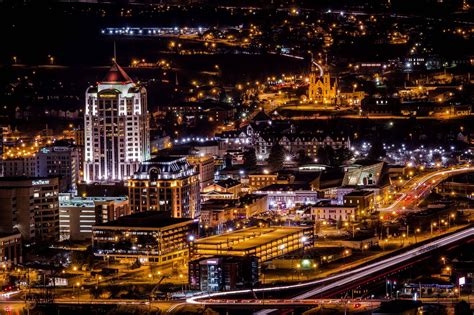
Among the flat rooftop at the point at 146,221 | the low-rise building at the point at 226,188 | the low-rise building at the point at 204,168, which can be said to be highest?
the low-rise building at the point at 204,168

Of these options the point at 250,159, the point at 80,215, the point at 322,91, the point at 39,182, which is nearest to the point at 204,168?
the point at 250,159

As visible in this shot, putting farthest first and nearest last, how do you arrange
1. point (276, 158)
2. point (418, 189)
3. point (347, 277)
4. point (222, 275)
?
point (276, 158), point (418, 189), point (347, 277), point (222, 275)

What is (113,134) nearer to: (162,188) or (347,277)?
(162,188)

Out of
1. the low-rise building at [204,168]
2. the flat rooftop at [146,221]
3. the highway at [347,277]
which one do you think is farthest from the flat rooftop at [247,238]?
the low-rise building at [204,168]

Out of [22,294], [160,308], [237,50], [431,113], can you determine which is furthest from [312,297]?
[237,50]

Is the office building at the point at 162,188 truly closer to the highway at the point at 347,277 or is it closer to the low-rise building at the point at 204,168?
the low-rise building at the point at 204,168

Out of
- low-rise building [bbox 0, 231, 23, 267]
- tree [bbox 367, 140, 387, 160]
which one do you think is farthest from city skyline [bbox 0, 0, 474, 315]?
tree [bbox 367, 140, 387, 160]
